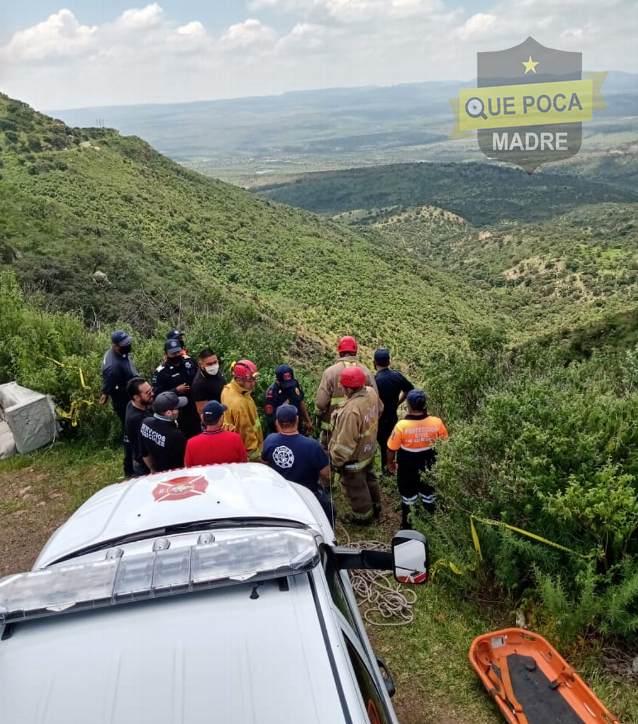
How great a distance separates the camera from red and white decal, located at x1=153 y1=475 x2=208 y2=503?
300 cm

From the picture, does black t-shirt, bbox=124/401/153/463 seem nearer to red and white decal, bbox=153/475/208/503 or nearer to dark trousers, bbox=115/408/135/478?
dark trousers, bbox=115/408/135/478

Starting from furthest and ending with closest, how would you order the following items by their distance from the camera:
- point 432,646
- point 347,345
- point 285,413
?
1. point 347,345
2. point 285,413
3. point 432,646

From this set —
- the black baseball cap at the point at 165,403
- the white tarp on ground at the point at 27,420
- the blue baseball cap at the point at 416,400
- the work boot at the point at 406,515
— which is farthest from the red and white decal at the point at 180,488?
the white tarp on ground at the point at 27,420

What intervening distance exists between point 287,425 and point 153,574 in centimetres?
240

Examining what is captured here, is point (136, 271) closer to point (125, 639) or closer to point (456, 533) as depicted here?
point (456, 533)

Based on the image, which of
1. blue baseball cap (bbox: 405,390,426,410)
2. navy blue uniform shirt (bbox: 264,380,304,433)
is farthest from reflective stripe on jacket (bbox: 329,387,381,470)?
navy blue uniform shirt (bbox: 264,380,304,433)

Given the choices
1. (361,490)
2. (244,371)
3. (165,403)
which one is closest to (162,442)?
(165,403)

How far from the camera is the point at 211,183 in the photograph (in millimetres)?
67312

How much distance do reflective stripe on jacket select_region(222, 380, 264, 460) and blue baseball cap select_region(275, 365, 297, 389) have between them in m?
0.37

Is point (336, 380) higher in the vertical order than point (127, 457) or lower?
higher

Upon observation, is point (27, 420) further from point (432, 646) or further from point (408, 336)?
point (408, 336)

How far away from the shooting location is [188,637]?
6.44 feet

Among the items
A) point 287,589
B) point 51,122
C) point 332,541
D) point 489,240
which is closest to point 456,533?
point 332,541

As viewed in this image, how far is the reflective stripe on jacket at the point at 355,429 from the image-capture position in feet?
17.4
